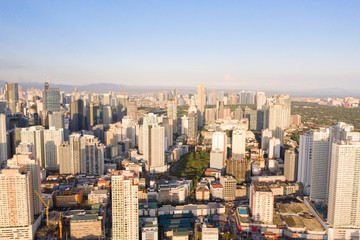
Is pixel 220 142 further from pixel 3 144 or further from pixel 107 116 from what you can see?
pixel 107 116

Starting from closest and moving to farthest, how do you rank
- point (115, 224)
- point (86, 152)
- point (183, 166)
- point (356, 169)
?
point (115, 224) → point (356, 169) → point (86, 152) → point (183, 166)

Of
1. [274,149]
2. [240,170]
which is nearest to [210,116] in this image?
[274,149]

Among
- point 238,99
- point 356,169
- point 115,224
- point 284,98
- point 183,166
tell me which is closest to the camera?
point 115,224

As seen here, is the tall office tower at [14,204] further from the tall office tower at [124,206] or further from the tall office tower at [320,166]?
the tall office tower at [320,166]

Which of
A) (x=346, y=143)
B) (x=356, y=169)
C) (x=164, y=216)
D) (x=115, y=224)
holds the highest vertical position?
(x=346, y=143)

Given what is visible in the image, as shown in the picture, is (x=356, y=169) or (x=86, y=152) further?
(x=86, y=152)

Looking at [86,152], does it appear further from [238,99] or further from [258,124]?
[238,99]

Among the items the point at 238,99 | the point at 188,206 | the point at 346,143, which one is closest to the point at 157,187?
Result: the point at 188,206

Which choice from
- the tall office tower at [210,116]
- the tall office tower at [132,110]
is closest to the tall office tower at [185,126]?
the tall office tower at [132,110]

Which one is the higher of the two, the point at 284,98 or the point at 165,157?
the point at 284,98
